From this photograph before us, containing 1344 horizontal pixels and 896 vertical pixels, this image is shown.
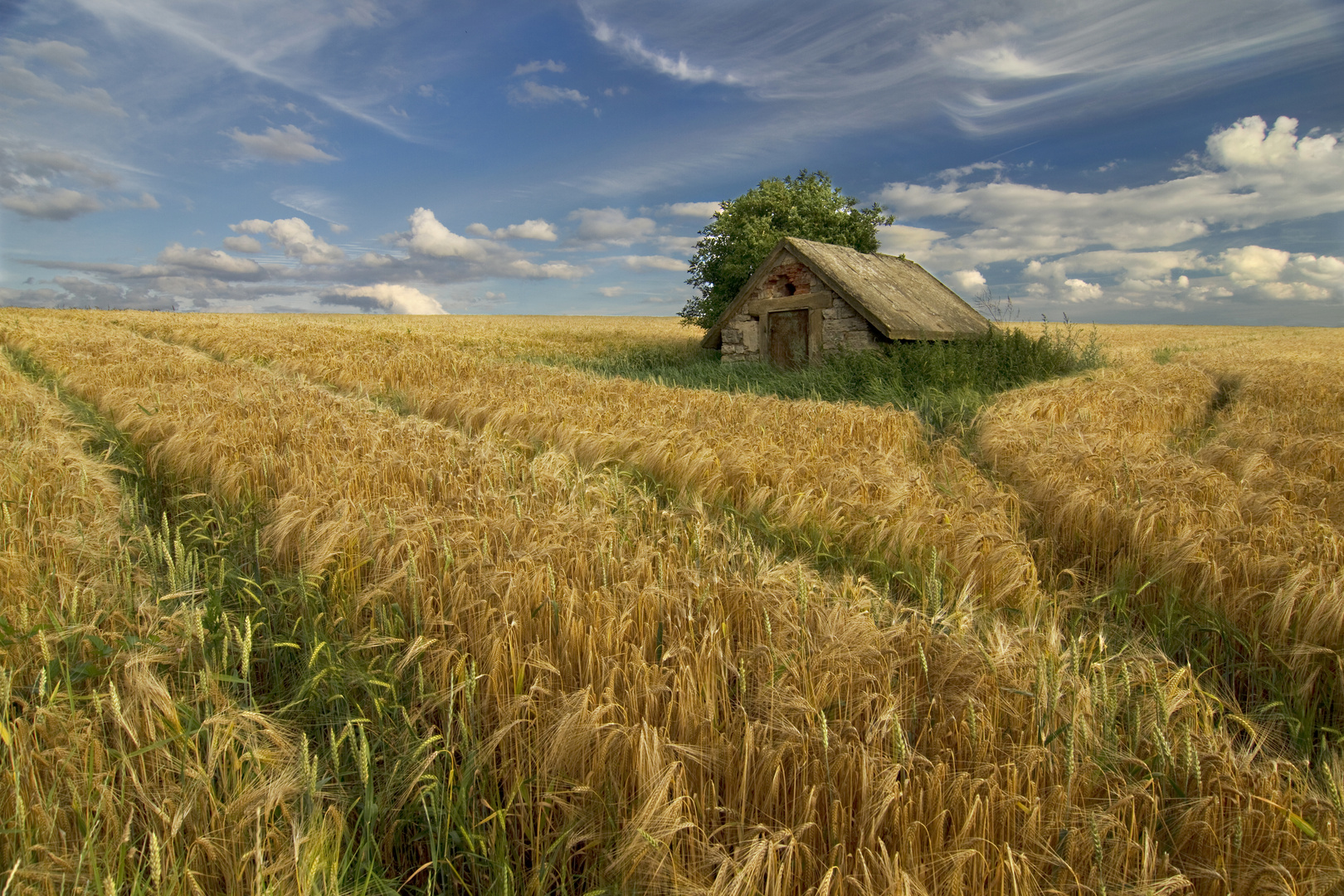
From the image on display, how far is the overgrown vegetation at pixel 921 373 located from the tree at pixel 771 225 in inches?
206

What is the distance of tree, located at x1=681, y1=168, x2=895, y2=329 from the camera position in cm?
2419

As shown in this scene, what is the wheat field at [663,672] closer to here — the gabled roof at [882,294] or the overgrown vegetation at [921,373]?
the overgrown vegetation at [921,373]

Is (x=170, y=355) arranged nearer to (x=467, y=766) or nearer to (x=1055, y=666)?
(x=467, y=766)

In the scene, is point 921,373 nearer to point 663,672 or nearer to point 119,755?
point 663,672

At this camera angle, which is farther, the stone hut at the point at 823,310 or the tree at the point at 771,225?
the tree at the point at 771,225

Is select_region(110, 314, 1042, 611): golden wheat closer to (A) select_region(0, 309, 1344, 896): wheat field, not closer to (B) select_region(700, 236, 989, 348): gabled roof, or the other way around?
(A) select_region(0, 309, 1344, 896): wheat field

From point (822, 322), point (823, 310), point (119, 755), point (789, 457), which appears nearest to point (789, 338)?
point (822, 322)

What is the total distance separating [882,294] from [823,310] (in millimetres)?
1745

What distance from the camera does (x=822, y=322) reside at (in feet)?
56.7

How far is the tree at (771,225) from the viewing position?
24.2 meters

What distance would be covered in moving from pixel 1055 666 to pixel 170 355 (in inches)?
713

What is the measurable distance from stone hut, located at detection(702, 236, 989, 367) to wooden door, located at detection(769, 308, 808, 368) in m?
0.02

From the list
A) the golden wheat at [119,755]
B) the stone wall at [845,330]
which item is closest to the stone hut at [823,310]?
the stone wall at [845,330]

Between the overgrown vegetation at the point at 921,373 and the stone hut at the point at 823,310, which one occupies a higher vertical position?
the stone hut at the point at 823,310
